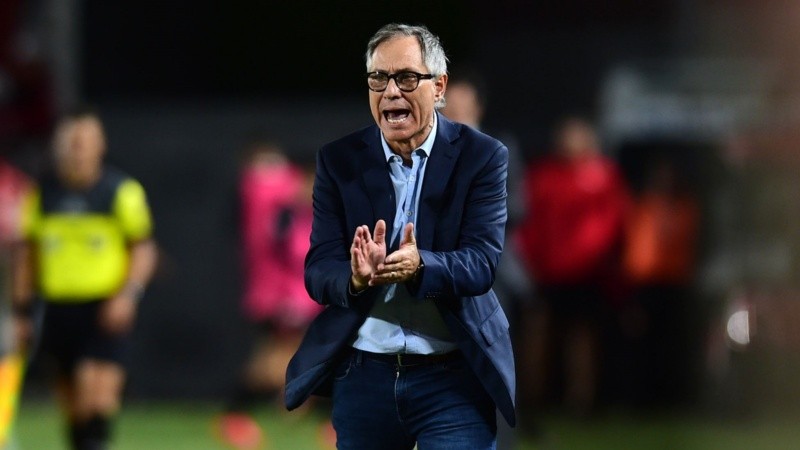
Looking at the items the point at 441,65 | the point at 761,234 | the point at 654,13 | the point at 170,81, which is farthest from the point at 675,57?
the point at 441,65

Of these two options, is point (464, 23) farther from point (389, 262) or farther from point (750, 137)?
point (389, 262)

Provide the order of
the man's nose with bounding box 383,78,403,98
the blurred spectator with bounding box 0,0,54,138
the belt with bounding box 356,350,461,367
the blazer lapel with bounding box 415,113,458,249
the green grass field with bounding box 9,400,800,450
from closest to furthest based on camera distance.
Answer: the man's nose with bounding box 383,78,403,98
the blazer lapel with bounding box 415,113,458,249
the belt with bounding box 356,350,461,367
the green grass field with bounding box 9,400,800,450
the blurred spectator with bounding box 0,0,54,138

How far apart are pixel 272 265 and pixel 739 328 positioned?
3.54 m

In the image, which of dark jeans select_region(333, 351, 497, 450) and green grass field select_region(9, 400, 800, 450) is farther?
green grass field select_region(9, 400, 800, 450)

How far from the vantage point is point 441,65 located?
4551 millimetres

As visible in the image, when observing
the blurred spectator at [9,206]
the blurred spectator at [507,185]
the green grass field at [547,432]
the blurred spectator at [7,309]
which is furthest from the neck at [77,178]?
the green grass field at [547,432]

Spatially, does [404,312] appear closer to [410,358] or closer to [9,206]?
[410,358]

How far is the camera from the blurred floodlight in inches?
454

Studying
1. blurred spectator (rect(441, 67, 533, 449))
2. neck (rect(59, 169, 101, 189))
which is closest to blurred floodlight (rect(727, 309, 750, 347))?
blurred spectator (rect(441, 67, 533, 449))

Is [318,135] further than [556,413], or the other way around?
[318,135]

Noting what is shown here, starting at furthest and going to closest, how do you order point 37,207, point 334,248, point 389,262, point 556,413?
point 556,413
point 37,207
point 334,248
point 389,262

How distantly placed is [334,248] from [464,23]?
10772 millimetres

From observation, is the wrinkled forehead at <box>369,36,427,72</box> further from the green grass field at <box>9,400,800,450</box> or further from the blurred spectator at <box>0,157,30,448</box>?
the green grass field at <box>9,400,800,450</box>

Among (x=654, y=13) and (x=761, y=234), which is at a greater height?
(x=654, y=13)
